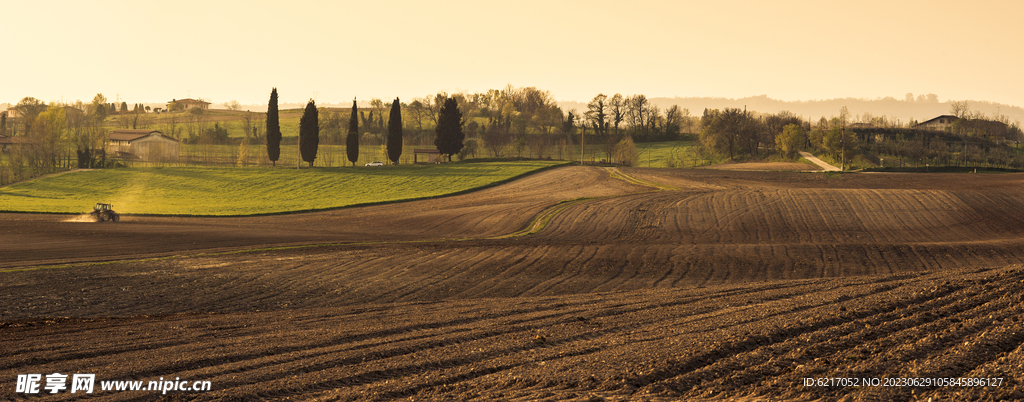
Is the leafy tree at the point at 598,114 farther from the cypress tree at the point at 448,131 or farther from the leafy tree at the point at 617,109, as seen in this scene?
the cypress tree at the point at 448,131

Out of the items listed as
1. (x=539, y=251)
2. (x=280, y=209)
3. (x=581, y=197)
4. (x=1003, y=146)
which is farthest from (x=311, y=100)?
(x=1003, y=146)

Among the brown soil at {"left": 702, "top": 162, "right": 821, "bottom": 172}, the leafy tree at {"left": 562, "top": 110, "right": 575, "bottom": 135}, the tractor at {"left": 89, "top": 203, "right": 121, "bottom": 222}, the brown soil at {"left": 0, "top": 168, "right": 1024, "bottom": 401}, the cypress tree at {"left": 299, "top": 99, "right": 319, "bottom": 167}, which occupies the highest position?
the leafy tree at {"left": 562, "top": 110, "right": 575, "bottom": 135}

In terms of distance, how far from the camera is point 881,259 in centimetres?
2617

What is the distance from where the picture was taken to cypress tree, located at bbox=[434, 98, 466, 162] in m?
90.1

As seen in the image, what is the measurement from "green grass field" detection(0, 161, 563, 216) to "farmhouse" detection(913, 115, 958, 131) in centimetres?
10046

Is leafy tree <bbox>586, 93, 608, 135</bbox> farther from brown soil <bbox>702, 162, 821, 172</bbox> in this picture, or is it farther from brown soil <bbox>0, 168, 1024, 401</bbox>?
brown soil <bbox>0, 168, 1024, 401</bbox>

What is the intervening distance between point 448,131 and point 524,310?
76322 mm

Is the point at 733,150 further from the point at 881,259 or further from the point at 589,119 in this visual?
the point at 881,259

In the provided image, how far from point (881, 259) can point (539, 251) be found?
1387cm

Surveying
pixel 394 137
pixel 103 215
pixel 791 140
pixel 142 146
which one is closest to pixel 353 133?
pixel 394 137

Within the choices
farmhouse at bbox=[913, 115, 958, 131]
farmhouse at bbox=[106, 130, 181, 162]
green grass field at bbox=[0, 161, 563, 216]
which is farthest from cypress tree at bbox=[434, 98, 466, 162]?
farmhouse at bbox=[913, 115, 958, 131]

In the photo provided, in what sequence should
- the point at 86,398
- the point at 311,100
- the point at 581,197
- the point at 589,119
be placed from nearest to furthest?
the point at 86,398, the point at 581,197, the point at 311,100, the point at 589,119

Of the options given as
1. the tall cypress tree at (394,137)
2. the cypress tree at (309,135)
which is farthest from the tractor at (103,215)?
the tall cypress tree at (394,137)

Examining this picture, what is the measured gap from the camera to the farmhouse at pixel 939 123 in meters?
136
